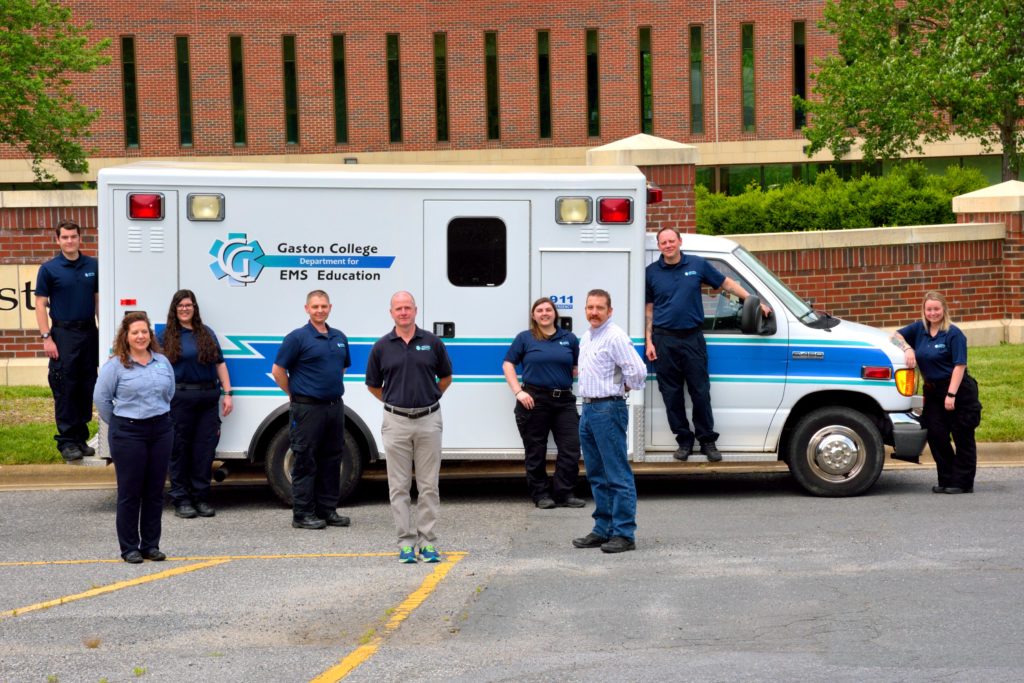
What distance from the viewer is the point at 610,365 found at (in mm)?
8859

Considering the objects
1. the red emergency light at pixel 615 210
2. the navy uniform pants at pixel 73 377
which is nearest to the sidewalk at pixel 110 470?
the navy uniform pants at pixel 73 377

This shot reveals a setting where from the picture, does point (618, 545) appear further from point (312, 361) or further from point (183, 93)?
point (183, 93)

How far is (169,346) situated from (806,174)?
40893 mm

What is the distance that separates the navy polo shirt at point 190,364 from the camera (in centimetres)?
1023

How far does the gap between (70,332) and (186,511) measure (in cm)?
193

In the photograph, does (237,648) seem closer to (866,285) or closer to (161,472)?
(161,472)

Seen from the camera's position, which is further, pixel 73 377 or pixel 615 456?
pixel 73 377

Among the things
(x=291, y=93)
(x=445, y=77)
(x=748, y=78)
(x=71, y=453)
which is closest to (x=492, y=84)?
(x=445, y=77)

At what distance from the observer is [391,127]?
47062 mm

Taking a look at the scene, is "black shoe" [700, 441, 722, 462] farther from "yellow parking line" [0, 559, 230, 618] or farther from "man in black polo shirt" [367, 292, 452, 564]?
"yellow parking line" [0, 559, 230, 618]

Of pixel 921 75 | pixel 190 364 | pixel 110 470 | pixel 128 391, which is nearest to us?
pixel 128 391

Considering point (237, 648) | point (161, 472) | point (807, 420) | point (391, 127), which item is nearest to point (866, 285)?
point (807, 420)

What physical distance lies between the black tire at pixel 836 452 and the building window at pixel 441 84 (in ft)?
123

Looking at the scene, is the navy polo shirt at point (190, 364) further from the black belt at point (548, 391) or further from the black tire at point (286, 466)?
the black belt at point (548, 391)
